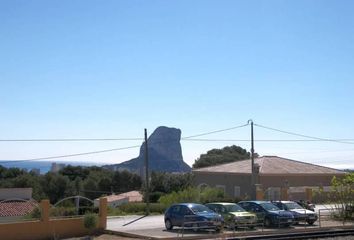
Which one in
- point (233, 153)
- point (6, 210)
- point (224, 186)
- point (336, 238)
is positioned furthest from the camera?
point (233, 153)

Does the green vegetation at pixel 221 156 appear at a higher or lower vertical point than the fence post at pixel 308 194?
higher

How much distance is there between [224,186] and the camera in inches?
2255

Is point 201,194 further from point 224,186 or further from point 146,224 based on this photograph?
point 146,224

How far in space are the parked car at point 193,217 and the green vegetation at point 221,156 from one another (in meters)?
69.9

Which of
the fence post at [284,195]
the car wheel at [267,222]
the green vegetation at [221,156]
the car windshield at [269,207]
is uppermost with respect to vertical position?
the green vegetation at [221,156]

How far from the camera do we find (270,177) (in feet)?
175

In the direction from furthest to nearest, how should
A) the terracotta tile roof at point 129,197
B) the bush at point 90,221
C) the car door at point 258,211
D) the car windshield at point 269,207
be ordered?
1. the terracotta tile roof at point 129,197
2. the car windshield at point 269,207
3. the car door at point 258,211
4. the bush at point 90,221

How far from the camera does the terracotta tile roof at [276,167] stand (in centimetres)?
5459

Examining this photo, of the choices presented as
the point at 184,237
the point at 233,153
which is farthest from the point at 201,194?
the point at 233,153

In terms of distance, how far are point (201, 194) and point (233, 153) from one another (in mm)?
68269

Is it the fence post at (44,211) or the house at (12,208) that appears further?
the house at (12,208)

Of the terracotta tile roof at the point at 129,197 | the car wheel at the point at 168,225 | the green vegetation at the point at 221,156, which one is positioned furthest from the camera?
the green vegetation at the point at 221,156

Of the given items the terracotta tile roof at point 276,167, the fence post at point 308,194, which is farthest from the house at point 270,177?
the fence post at point 308,194

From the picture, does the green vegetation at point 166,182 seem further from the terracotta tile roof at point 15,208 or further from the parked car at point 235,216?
the parked car at point 235,216
